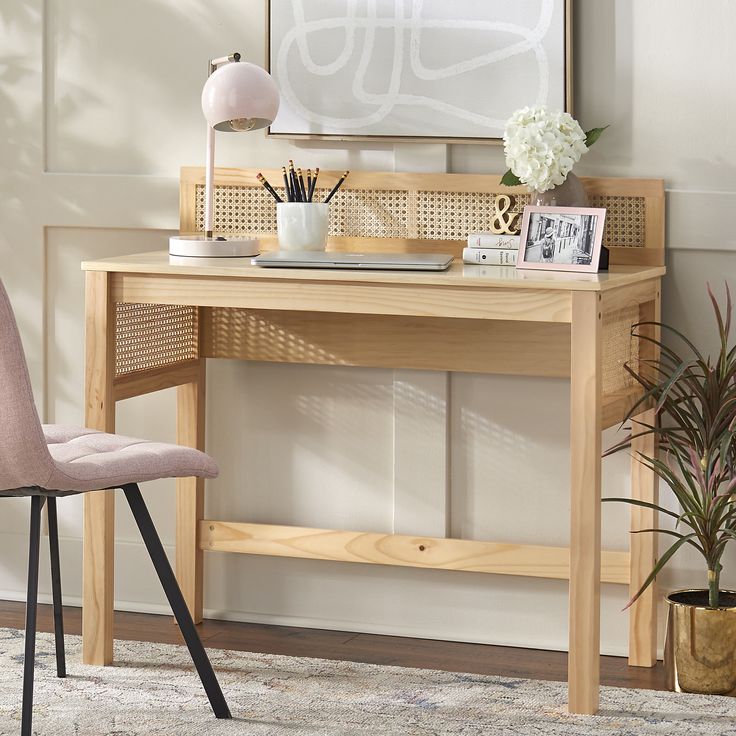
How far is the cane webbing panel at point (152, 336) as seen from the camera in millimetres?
2832

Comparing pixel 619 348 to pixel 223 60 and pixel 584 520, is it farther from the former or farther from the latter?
pixel 223 60

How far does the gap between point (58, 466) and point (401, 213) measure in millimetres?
1086

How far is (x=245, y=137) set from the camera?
307 cm

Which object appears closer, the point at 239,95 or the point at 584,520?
the point at 584,520

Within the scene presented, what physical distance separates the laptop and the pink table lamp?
17 centimetres

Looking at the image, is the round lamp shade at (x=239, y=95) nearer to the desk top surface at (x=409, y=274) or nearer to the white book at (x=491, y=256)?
the desk top surface at (x=409, y=274)

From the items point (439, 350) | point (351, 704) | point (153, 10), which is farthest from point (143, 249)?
point (351, 704)

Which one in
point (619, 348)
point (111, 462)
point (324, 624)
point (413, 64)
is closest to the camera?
point (111, 462)

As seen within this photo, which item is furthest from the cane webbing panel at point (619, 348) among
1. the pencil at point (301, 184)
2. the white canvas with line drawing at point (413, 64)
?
the pencil at point (301, 184)

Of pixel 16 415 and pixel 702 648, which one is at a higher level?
pixel 16 415

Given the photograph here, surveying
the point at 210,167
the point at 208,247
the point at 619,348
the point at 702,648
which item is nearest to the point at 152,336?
the point at 208,247

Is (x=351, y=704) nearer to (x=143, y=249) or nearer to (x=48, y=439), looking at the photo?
(x=48, y=439)

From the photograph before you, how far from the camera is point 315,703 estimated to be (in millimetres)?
2535

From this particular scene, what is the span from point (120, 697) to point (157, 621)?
599mm
